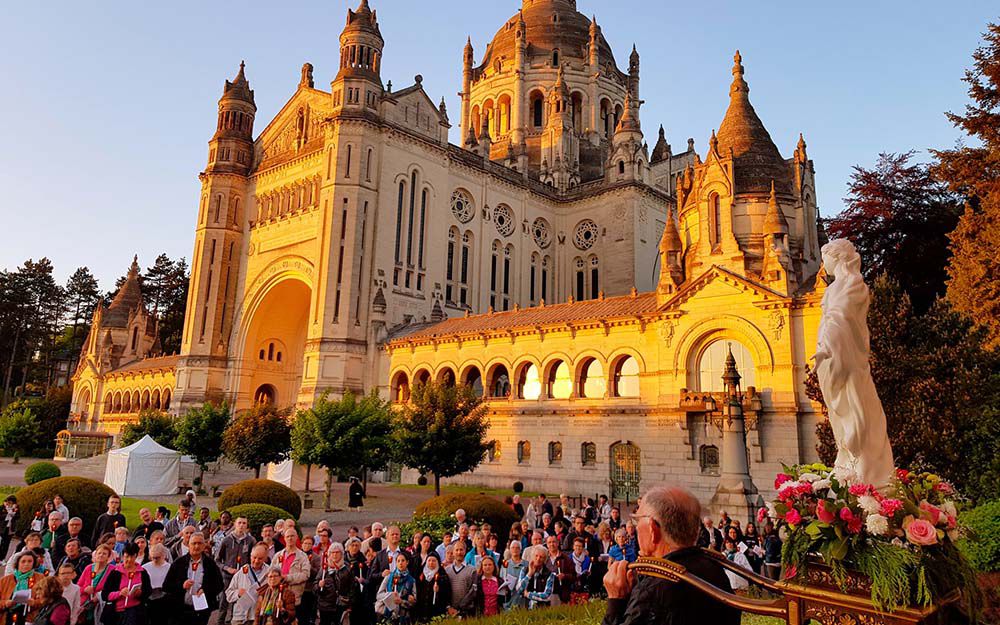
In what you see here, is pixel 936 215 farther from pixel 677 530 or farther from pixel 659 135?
pixel 659 135

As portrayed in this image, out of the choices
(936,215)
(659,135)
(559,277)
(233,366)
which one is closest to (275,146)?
(233,366)

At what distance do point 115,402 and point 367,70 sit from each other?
41.1m

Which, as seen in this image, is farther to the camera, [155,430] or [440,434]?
[155,430]

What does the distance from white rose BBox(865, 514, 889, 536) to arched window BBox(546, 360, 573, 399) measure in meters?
27.4

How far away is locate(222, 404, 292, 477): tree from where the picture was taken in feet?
94.4

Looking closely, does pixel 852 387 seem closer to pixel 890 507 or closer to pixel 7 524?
pixel 890 507

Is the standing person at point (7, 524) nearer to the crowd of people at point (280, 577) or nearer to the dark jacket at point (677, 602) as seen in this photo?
the crowd of people at point (280, 577)

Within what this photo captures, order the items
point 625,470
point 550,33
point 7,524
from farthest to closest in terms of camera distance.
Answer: point 550,33
point 625,470
point 7,524

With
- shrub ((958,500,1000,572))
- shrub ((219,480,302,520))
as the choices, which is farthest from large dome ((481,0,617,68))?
shrub ((958,500,1000,572))

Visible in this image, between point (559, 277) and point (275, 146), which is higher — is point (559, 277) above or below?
below

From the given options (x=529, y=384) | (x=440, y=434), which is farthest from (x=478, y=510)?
(x=529, y=384)

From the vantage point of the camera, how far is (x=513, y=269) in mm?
51469

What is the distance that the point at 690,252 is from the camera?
2888 centimetres

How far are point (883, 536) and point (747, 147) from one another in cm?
2799
